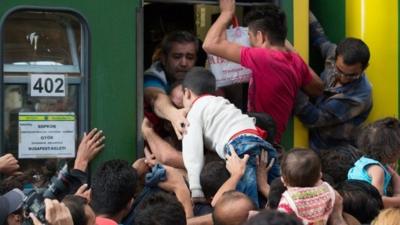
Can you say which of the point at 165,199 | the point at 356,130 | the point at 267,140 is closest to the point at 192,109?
the point at 267,140

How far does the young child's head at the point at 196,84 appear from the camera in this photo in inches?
169

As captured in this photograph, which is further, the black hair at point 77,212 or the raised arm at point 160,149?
the raised arm at point 160,149

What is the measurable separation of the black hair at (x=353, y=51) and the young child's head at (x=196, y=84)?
2.43 ft

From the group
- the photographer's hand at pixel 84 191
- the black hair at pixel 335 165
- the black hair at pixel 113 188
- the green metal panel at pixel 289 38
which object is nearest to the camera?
the black hair at pixel 113 188

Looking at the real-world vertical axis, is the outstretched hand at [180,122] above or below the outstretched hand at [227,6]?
below

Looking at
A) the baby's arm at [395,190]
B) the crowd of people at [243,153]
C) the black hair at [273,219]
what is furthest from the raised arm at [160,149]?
the black hair at [273,219]

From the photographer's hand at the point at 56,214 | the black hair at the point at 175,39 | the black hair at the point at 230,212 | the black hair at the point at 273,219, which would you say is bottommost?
the black hair at the point at 230,212

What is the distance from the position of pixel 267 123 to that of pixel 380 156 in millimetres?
537

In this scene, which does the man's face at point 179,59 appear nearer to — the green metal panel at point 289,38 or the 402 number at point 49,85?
the green metal panel at point 289,38

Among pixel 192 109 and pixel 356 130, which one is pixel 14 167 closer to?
pixel 192 109

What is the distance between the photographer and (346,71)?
4758 mm

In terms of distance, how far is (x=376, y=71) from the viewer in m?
4.90

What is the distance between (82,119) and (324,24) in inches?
60.6

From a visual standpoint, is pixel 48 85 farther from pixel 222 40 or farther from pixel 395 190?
pixel 395 190
